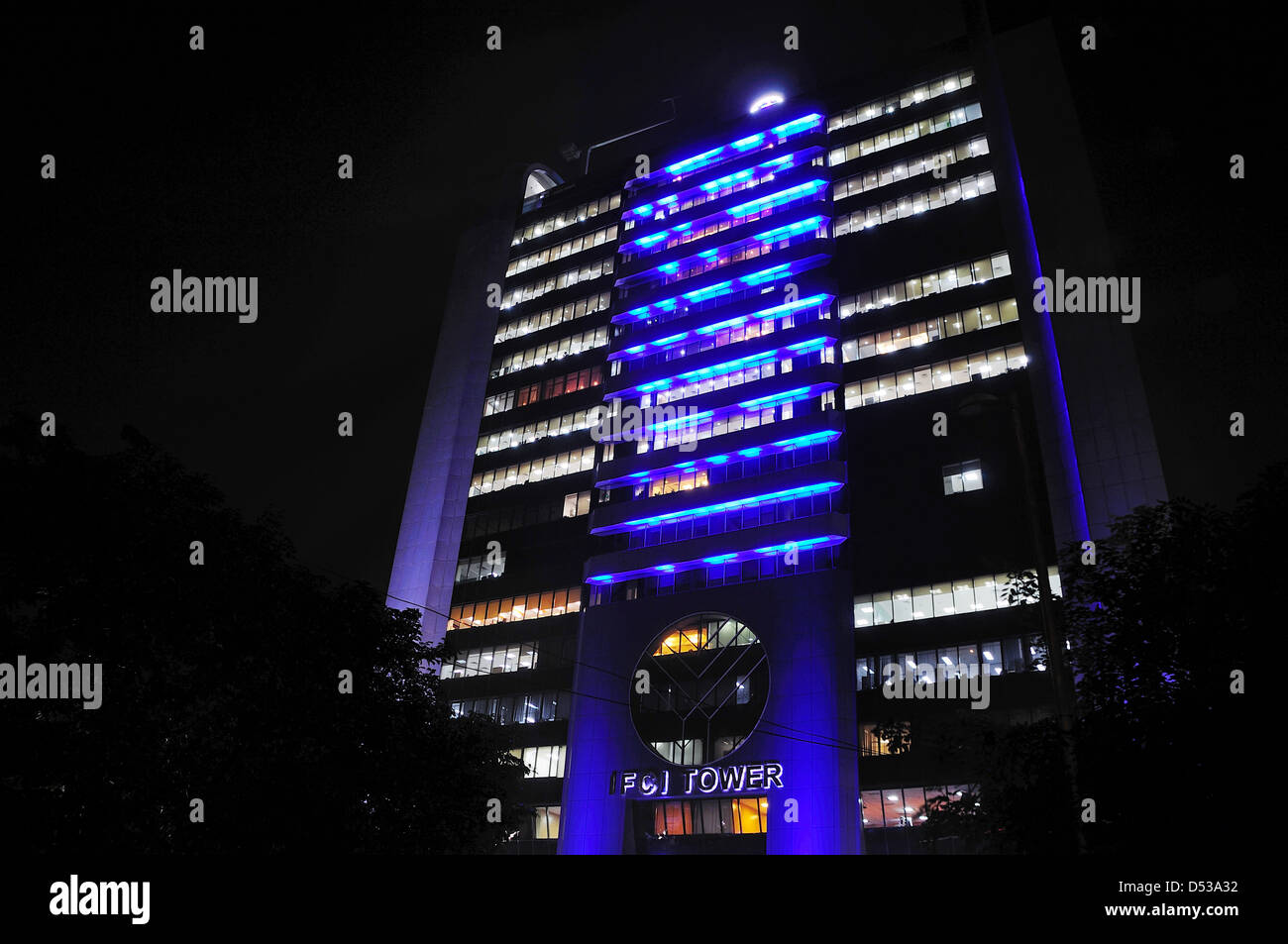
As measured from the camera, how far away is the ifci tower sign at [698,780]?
5009cm

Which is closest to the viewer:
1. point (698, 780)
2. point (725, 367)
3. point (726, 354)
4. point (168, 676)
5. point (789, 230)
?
point (168, 676)

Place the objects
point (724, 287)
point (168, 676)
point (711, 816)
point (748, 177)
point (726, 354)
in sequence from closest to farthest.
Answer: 1. point (168, 676)
2. point (711, 816)
3. point (726, 354)
4. point (724, 287)
5. point (748, 177)

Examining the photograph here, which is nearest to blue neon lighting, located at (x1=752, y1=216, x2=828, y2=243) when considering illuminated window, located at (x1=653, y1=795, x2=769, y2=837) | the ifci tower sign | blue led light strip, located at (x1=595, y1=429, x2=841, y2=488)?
blue led light strip, located at (x1=595, y1=429, x2=841, y2=488)

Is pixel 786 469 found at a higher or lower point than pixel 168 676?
higher

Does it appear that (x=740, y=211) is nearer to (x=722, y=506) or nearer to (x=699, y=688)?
(x=722, y=506)

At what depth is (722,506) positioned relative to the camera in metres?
60.5

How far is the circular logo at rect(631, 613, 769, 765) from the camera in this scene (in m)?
53.5

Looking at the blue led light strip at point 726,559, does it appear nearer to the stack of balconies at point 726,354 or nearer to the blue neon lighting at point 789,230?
the stack of balconies at point 726,354

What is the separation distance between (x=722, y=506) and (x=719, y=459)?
13.5 feet

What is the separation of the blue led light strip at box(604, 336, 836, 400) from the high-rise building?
1.23ft

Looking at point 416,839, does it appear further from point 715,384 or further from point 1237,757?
point 715,384

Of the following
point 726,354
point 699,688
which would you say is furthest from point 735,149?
point 699,688
